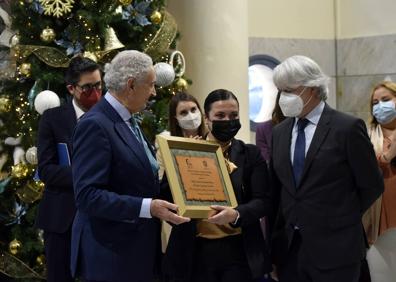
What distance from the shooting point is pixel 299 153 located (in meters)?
3.89

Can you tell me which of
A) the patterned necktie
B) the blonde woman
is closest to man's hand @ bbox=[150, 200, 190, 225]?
the patterned necktie

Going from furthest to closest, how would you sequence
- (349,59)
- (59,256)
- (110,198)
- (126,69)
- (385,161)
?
(349,59)
(385,161)
(59,256)
(126,69)
(110,198)

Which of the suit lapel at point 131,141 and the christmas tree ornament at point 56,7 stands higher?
the christmas tree ornament at point 56,7

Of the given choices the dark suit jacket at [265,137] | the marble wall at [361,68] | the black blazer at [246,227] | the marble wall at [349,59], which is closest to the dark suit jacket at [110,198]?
the black blazer at [246,227]

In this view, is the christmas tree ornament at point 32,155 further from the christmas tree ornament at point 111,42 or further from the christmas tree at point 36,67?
the christmas tree ornament at point 111,42

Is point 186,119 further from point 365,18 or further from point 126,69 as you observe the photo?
point 365,18

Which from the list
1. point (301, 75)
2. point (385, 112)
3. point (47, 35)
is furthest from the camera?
point (47, 35)

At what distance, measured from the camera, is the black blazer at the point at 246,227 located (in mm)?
3801

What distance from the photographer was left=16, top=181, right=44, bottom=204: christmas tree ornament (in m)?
5.70

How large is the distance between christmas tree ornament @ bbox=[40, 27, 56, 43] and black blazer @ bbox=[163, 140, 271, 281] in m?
2.19

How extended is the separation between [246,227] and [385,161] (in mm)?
1526

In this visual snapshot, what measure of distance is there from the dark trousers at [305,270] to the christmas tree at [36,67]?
2.13 metres

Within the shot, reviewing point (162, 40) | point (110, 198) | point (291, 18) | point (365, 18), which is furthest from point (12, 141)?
point (365, 18)

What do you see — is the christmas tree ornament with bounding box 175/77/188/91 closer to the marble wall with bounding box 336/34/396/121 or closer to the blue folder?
the blue folder
